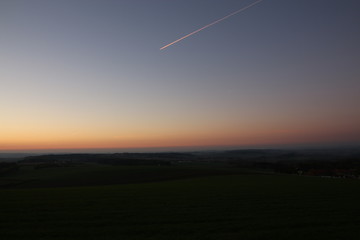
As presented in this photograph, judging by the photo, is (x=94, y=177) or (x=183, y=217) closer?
(x=183, y=217)

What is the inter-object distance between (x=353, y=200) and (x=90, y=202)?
55.5 feet

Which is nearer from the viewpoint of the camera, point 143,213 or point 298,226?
point 298,226

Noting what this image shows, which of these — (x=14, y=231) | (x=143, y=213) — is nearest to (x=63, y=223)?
(x=14, y=231)

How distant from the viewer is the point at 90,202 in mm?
16906

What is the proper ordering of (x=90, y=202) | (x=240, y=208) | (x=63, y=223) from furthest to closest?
(x=90, y=202), (x=240, y=208), (x=63, y=223)

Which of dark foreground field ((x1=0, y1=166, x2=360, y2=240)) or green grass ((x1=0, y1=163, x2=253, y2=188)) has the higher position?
dark foreground field ((x1=0, y1=166, x2=360, y2=240))

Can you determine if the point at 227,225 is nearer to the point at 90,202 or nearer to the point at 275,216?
the point at 275,216

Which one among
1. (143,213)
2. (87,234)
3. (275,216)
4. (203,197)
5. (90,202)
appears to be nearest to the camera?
(87,234)

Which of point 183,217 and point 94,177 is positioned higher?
point 183,217

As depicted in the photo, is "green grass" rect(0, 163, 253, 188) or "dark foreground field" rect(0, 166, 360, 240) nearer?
"dark foreground field" rect(0, 166, 360, 240)

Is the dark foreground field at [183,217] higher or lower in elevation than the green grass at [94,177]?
higher

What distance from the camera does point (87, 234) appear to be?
1034 cm

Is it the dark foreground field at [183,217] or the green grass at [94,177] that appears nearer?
the dark foreground field at [183,217]

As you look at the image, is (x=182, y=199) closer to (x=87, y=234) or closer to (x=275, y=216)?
(x=275, y=216)
